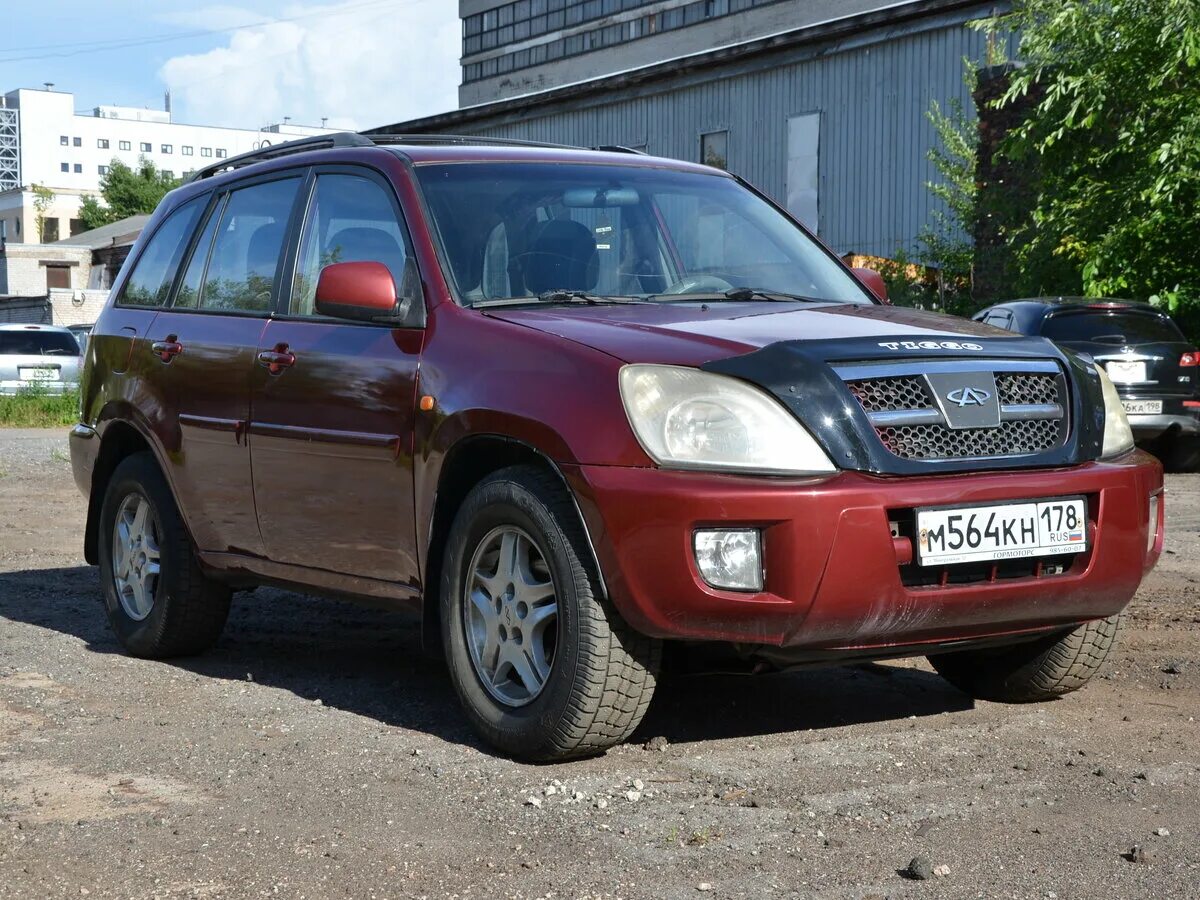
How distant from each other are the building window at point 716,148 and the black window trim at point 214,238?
86.1ft

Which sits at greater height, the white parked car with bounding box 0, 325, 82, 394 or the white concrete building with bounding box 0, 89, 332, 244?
the white concrete building with bounding box 0, 89, 332, 244

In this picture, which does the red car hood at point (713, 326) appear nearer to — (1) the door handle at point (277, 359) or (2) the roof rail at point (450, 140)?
(1) the door handle at point (277, 359)

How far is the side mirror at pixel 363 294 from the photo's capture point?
483cm

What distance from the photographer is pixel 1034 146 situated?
60.6ft

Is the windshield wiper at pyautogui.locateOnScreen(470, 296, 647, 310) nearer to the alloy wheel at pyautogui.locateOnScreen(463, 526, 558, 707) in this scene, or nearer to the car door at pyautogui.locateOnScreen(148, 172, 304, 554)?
the alloy wheel at pyautogui.locateOnScreen(463, 526, 558, 707)

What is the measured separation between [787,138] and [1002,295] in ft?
26.9

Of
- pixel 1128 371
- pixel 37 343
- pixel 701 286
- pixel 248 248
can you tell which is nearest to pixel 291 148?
pixel 248 248

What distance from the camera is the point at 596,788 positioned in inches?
164

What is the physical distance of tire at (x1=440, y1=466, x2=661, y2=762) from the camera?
4.22 metres

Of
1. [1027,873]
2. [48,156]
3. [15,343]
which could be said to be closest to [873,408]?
[1027,873]

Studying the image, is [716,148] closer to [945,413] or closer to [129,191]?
[945,413]

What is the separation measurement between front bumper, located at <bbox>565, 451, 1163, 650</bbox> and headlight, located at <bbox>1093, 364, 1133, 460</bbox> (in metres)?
0.35

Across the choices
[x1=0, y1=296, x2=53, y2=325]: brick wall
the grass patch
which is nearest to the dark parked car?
the grass patch

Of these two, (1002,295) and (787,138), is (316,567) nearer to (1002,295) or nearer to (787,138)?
(1002,295)
